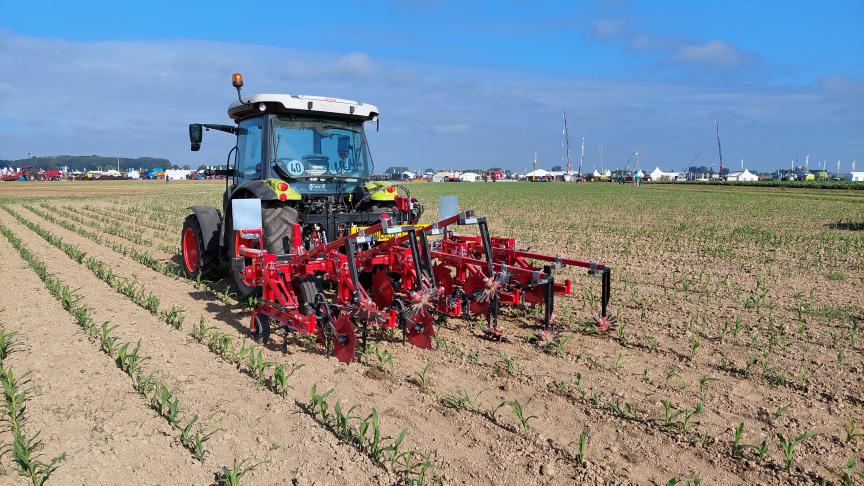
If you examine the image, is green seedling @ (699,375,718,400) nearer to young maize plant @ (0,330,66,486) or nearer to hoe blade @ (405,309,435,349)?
hoe blade @ (405,309,435,349)

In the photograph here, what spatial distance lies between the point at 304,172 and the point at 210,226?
1922mm

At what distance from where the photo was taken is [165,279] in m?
8.25

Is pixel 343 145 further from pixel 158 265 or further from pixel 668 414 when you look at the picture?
pixel 668 414

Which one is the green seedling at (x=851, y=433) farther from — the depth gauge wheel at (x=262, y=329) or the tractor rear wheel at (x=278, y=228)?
the tractor rear wheel at (x=278, y=228)

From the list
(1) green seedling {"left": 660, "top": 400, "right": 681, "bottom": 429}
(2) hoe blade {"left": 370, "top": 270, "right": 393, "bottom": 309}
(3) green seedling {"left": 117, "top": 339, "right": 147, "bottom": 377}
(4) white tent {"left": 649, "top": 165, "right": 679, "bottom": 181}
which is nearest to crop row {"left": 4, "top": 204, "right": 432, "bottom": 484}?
(3) green seedling {"left": 117, "top": 339, "right": 147, "bottom": 377}

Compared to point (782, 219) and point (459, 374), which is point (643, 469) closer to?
point (459, 374)

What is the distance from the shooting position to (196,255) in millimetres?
8438

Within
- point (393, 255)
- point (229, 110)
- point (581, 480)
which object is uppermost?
point (229, 110)

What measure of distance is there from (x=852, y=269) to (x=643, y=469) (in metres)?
7.92

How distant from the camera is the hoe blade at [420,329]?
4.87 m

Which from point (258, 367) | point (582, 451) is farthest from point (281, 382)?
point (582, 451)

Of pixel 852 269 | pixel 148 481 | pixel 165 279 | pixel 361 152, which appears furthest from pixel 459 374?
pixel 852 269

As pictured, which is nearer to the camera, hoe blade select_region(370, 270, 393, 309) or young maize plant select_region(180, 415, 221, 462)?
young maize plant select_region(180, 415, 221, 462)

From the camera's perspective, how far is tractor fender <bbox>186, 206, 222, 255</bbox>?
783 centimetres
